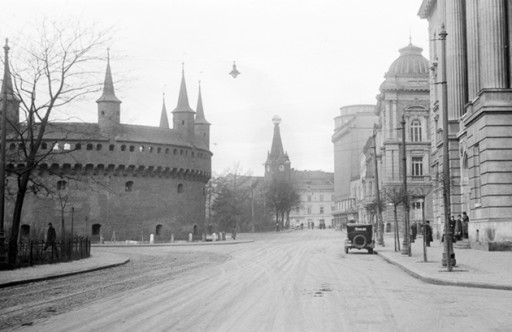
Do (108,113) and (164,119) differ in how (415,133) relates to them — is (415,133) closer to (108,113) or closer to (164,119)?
(108,113)

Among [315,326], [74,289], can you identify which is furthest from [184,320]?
[74,289]

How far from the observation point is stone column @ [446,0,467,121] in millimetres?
35844

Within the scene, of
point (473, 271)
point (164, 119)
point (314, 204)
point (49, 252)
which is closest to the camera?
point (473, 271)

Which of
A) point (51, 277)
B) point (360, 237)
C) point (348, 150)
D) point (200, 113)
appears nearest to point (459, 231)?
point (360, 237)

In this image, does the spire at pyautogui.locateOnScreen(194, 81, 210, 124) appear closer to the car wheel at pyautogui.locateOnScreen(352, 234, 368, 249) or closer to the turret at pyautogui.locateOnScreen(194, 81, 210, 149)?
→ the turret at pyautogui.locateOnScreen(194, 81, 210, 149)

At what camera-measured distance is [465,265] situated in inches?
856

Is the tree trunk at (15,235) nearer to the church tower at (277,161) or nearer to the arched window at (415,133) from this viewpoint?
the arched window at (415,133)

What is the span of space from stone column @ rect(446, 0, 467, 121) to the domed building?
3715 cm

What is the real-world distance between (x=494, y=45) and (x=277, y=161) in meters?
128

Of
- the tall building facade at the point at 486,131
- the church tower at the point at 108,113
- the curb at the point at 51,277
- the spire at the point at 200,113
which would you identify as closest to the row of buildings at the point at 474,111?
the tall building facade at the point at 486,131

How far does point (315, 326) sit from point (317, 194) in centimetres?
16944

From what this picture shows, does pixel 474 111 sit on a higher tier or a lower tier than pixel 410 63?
lower

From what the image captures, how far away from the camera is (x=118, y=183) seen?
67.1 metres

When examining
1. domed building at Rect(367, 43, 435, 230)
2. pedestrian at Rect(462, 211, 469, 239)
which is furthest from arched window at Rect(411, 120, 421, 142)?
pedestrian at Rect(462, 211, 469, 239)
